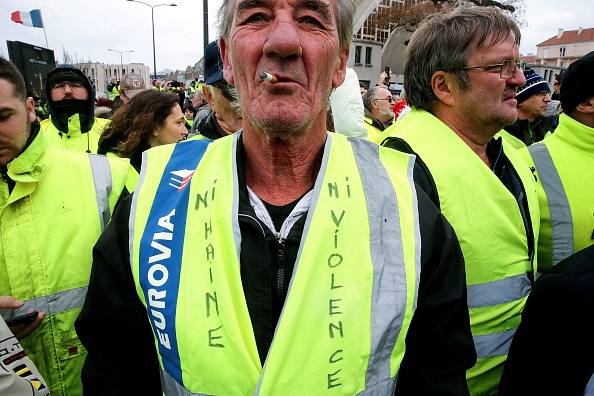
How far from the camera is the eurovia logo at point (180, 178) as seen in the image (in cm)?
140

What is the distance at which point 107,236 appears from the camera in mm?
1379

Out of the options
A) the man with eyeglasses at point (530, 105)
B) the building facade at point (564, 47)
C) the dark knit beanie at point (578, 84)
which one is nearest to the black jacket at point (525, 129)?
the man with eyeglasses at point (530, 105)

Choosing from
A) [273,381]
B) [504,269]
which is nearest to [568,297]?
[504,269]

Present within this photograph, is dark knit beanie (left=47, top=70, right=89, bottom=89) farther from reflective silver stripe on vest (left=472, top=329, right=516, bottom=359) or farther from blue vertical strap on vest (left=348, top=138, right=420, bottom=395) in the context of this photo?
reflective silver stripe on vest (left=472, top=329, right=516, bottom=359)

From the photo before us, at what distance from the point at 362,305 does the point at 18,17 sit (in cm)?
1028

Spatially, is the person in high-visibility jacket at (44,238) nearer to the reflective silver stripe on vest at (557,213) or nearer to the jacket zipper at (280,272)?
the jacket zipper at (280,272)

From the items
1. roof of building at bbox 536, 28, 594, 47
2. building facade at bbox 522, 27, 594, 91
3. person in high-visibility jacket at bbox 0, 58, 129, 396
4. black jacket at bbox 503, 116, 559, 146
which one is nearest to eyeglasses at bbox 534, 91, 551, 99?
black jacket at bbox 503, 116, 559, 146

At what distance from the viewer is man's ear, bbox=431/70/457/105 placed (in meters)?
2.12

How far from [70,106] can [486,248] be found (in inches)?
160

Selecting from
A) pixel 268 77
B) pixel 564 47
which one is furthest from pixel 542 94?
pixel 564 47

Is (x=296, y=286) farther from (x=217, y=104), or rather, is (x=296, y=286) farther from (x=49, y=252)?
(x=217, y=104)

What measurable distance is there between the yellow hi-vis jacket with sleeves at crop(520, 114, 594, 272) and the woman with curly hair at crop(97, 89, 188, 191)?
2.67 metres

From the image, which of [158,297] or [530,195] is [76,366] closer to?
[158,297]

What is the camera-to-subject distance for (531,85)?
4340mm
